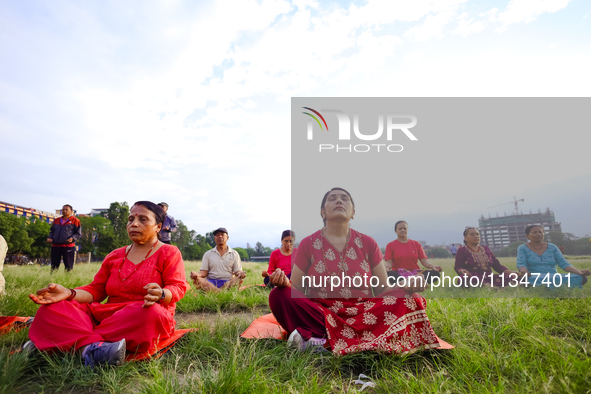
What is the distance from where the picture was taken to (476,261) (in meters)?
6.36

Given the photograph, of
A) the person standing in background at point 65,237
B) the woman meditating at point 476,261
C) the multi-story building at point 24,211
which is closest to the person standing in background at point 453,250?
the woman meditating at point 476,261

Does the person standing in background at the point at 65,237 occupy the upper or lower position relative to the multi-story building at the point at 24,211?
lower

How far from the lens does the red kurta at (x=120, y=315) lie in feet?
8.66

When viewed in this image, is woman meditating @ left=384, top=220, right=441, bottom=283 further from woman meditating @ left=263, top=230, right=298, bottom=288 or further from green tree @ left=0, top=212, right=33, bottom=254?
green tree @ left=0, top=212, right=33, bottom=254

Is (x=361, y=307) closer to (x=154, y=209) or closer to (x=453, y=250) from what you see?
(x=154, y=209)

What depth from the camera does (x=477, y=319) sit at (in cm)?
354

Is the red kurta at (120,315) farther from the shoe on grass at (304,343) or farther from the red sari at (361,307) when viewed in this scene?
the red sari at (361,307)

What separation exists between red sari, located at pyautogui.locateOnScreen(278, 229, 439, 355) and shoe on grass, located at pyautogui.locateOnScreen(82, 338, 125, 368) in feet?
5.64

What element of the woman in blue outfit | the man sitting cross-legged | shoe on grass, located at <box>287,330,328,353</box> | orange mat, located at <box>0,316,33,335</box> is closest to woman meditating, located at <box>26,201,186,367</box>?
orange mat, located at <box>0,316,33,335</box>

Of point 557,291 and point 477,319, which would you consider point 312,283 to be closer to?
point 477,319

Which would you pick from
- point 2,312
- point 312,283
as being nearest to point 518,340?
point 312,283

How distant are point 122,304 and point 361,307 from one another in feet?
7.34

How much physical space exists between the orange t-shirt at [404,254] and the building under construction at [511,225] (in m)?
1.22

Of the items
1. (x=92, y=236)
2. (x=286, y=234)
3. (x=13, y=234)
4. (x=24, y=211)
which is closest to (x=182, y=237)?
(x=92, y=236)
